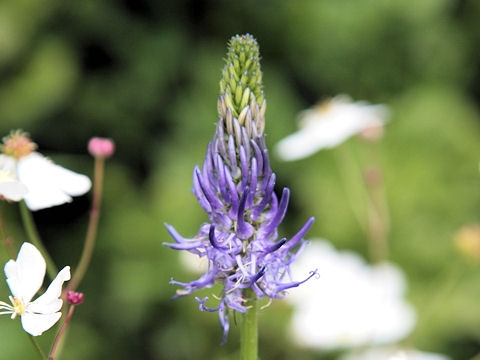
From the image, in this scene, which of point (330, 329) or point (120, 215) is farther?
point (120, 215)

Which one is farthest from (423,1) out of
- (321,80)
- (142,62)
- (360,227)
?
(142,62)

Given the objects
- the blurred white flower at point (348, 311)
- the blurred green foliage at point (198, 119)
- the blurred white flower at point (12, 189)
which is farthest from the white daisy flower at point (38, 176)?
the blurred green foliage at point (198, 119)

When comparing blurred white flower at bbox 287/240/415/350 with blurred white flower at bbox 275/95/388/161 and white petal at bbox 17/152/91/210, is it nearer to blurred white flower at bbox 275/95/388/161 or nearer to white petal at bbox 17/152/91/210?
blurred white flower at bbox 275/95/388/161

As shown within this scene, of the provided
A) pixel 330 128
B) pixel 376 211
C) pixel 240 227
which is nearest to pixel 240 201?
pixel 240 227

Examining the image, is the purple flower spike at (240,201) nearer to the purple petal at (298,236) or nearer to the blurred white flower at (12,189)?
the purple petal at (298,236)

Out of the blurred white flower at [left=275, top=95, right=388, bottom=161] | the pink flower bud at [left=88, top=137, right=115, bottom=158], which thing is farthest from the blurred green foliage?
the pink flower bud at [left=88, top=137, right=115, bottom=158]

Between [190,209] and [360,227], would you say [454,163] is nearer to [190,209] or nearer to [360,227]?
[360,227]
